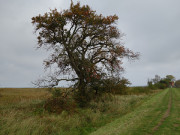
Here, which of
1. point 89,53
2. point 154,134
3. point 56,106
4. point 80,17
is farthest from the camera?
point 89,53

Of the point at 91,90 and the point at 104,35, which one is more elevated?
the point at 104,35

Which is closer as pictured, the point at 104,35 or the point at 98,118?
the point at 98,118

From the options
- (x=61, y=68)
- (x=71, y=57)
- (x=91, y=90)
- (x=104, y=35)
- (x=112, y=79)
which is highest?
(x=104, y=35)

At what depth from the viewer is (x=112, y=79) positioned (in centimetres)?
1521

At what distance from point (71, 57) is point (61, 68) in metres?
2.34

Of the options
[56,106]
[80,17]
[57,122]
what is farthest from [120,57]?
[57,122]

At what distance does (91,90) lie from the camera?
1584cm

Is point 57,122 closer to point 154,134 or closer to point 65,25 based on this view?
point 154,134

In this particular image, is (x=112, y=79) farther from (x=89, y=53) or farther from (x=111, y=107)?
(x=89, y=53)

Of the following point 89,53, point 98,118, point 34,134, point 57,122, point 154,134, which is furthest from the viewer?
point 89,53

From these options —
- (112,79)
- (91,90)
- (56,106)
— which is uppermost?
(112,79)

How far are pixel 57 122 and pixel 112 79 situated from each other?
27.1 feet

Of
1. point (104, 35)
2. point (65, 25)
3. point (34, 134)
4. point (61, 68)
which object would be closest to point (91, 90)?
point (61, 68)

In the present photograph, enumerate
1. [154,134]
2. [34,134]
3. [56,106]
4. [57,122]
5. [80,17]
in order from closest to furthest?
[154,134], [34,134], [57,122], [56,106], [80,17]
